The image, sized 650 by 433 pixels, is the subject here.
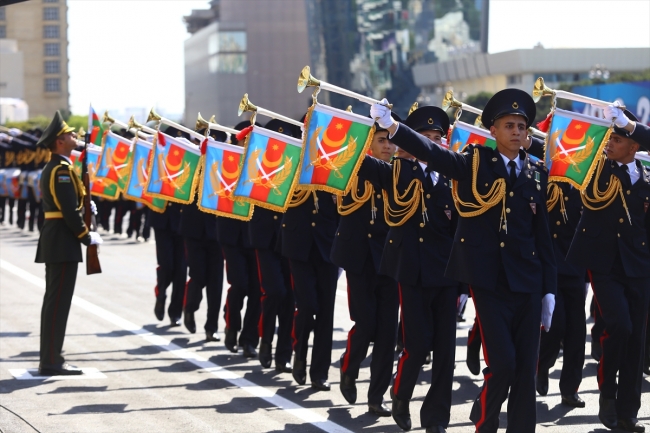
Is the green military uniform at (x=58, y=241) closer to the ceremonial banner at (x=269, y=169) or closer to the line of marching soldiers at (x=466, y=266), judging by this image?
the ceremonial banner at (x=269, y=169)

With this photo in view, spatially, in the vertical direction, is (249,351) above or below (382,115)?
below

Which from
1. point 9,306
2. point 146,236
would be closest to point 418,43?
point 146,236

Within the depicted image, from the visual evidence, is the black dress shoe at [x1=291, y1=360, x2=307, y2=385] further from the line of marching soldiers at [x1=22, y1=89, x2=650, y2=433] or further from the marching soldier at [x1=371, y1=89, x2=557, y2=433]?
the marching soldier at [x1=371, y1=89, x2=557, y2=433]

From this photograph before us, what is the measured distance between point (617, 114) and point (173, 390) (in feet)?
13.0

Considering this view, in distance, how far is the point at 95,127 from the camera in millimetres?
17375

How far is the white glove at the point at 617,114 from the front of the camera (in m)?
7.51

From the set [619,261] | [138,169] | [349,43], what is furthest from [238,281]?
[349,43]

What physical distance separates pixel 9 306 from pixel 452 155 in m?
9.04

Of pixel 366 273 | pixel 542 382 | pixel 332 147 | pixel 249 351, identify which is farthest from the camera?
pixel 249 351

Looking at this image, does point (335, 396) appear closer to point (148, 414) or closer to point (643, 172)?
point (148, 414)

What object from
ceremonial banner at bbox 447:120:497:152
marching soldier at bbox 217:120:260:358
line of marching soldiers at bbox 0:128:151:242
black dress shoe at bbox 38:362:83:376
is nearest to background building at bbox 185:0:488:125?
line of marching soldiers at bbox 0:128:151:242

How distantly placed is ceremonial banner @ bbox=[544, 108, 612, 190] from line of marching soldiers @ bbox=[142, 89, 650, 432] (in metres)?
0.11

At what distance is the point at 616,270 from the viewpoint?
804 centimetres

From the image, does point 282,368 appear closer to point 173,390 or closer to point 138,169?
point 173,390
